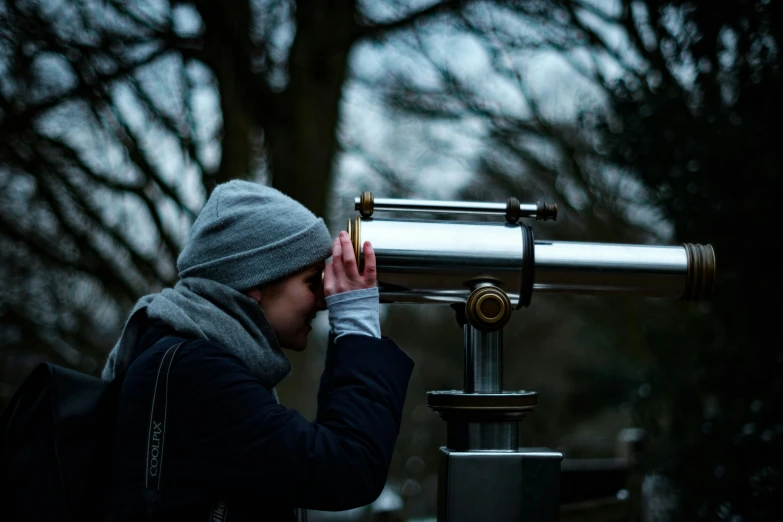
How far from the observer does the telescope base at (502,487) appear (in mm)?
1494

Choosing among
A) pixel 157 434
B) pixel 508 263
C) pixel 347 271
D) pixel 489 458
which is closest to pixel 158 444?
pixel 157 434

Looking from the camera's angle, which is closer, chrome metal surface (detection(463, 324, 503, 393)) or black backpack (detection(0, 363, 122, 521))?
black backpack (detection(0, 363, 122, 521))

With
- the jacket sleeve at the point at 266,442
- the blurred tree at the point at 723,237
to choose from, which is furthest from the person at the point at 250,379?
the blurred tree at the point at 723,237

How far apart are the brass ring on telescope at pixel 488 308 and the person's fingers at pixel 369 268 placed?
195 mm

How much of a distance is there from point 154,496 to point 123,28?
3902 millimetres

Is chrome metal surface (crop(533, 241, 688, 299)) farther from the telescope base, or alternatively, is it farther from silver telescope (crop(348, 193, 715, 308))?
the telescope base

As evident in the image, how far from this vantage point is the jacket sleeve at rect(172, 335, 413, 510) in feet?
4.40

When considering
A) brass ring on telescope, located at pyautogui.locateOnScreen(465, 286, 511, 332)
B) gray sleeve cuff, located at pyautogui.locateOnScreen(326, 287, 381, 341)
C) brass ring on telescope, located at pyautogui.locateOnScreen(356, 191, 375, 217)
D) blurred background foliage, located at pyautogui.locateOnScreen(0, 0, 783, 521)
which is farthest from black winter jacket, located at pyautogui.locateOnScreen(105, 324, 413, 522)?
blurred background foliage, located at pyautogui.locateOnScreen(0, 0, 783, 521)

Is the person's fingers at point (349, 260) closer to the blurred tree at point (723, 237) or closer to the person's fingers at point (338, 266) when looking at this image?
the person's fingers at point (338, 266)

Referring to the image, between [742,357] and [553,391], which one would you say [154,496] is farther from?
[553,391]

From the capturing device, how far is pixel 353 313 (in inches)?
60.5

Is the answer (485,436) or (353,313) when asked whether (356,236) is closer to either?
(353,313)

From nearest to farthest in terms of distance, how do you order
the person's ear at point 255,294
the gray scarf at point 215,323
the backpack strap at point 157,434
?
the backpack strap at point 157,434, the gray scarf at point 215,323, the person's ear at point 255,294

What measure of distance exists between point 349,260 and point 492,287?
0.29 meters
